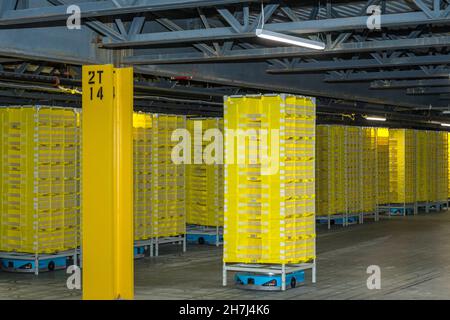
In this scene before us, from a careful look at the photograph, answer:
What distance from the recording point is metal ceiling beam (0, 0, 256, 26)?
1059 cm

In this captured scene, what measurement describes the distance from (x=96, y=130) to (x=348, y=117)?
84.1 feet

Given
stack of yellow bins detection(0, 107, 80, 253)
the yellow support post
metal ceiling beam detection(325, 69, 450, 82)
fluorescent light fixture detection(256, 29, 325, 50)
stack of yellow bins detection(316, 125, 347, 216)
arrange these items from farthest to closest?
stack of yellow bins detection(316, 125, 347, 216), metal ceiling beam detection(325, 69, 450, 82), stack of yellow bins detection(0, 107, 80, 253), the yellow support post, fluorescent light fixture detection(256, 29, 325, 50)

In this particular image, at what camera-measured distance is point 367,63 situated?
18141 mm

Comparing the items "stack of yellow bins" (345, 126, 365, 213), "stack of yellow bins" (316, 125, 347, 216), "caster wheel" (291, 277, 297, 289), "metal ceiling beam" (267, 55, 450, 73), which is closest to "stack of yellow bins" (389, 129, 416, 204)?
"stack of yellow bins" (345, 126, 365, 213)

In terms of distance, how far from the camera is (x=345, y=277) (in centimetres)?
1708

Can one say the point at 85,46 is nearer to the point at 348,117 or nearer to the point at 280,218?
the point at 280,218

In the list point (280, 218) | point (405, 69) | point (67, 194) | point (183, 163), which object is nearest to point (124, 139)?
point (280, 218)

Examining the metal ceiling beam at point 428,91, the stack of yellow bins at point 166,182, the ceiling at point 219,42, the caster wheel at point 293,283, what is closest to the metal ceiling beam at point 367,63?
the ceiling at point 219,42

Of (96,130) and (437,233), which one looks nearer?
(96,130)

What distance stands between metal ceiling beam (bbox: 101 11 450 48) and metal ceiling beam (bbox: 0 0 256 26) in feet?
7.07

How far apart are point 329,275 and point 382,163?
1593cm

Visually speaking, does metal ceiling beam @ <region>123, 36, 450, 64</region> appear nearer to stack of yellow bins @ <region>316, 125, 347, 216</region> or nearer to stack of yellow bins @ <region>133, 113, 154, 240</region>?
stack of yellow bins @ <region>133, 113, 154, 240</region>

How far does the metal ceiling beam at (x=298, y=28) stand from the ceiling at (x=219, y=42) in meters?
0.02

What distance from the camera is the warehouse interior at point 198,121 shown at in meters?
13.3
